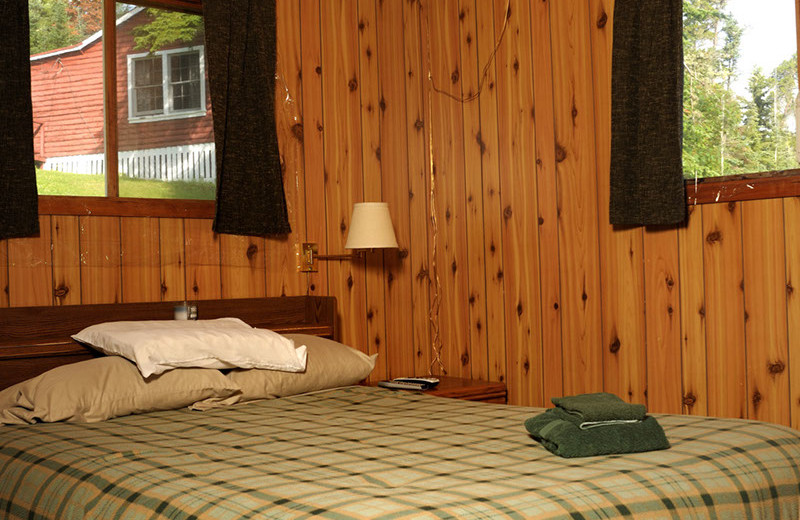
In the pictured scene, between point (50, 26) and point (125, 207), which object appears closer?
point (50, 26)

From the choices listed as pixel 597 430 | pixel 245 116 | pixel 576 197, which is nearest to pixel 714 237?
pixel 576 197

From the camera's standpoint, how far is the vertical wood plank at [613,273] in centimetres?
339

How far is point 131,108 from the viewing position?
142 inches

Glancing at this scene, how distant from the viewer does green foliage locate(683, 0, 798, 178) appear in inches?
119

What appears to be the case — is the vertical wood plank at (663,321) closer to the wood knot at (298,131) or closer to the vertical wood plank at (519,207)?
the vertical wood plank at (519,207)

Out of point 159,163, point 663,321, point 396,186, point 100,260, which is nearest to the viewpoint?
point 663,321

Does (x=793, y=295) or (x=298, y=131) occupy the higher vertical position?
(x=298, y=131)

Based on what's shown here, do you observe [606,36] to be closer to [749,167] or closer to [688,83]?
[688,83]

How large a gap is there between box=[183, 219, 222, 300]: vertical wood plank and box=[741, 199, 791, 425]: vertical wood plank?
7.07 ft

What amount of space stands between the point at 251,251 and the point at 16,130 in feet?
3.61

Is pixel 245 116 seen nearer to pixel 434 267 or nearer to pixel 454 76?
pixel 454 76

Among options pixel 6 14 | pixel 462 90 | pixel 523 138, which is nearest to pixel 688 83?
pixel 523 138

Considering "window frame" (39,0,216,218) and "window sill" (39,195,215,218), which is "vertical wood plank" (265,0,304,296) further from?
"window frame" (39,0,216,218)

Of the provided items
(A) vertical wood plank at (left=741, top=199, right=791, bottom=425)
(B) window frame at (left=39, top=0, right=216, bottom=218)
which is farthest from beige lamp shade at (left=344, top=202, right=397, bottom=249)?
(A) vertical wood plank at (left=741, top=199, right=791, bottom=425)
